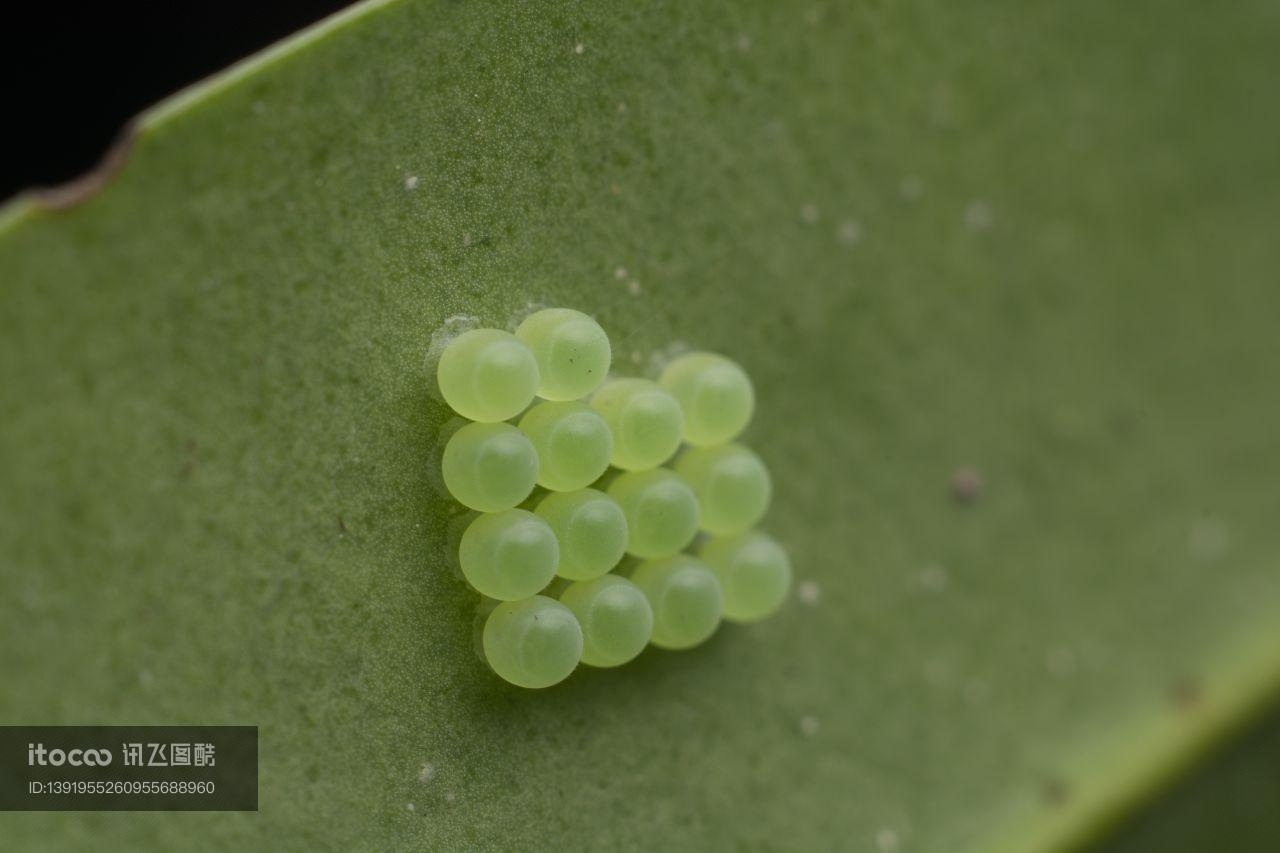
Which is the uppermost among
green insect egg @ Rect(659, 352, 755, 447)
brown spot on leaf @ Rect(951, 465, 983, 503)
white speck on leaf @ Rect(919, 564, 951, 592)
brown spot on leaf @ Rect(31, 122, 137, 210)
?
brown spot on leaf @ Rect(31, 122, 137, 210)

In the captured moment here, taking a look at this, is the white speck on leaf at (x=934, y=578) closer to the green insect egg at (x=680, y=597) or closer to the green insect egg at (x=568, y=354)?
the green insect egg at (x=680, y=597)

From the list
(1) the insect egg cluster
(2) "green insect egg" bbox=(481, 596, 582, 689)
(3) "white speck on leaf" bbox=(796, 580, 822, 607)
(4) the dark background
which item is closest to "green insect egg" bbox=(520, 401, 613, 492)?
(1) the insect egg cluster

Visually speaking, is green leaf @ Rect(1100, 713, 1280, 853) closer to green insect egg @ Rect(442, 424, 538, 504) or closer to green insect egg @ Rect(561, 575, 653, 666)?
green insect egg @ Rect(561, 575, 653, 666)

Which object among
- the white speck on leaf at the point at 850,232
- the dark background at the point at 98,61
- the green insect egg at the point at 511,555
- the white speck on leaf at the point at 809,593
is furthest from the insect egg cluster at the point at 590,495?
the dark background at the point at 98,61

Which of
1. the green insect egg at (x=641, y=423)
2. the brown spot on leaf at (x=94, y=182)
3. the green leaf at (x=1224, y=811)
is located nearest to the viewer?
the brown spot on leaf at (x=94, y=182)

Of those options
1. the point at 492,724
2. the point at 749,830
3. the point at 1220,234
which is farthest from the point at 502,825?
the point at 1220,234

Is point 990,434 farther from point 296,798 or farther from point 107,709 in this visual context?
point 107,709

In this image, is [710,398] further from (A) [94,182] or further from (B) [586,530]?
(A) [94,182]

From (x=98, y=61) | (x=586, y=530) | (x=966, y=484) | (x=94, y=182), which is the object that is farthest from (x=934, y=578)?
(x=98, y=61)
